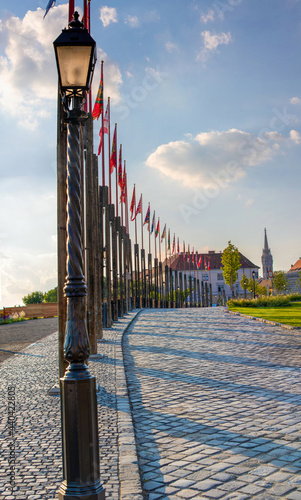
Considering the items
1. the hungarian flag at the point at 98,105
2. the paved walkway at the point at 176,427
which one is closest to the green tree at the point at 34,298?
the hungarian flag at the point at 98,105

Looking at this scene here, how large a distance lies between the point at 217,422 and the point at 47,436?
2016mm

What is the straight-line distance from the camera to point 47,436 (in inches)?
219

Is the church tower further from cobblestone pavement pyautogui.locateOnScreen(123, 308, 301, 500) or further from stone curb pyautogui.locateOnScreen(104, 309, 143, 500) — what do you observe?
stone curb pyautogui.locateOnScreen(104, 309, 143, 500)

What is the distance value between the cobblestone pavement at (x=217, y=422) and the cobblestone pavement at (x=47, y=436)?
194 millimetres

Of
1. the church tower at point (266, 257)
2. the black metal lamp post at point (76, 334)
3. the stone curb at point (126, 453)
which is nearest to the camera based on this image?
the black metal lamp post at point (76, 334)

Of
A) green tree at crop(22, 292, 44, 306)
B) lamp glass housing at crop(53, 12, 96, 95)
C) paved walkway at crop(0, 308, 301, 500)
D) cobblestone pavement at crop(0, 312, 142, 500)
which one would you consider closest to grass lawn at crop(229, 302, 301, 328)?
paved walkway at crop(0, 308, 301, 500)

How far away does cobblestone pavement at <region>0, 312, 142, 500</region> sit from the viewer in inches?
161

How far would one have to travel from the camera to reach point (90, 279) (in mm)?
13047

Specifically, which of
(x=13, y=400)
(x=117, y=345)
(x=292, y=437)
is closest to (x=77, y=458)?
(x=292, y=437)

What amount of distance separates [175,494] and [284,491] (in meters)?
0.86

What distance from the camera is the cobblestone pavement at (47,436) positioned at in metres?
4.08

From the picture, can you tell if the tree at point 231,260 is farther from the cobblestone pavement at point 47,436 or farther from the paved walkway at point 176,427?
the cobblestone pavement at point 47,436

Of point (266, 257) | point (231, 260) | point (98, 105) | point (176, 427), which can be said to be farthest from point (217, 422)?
point (266, 257)

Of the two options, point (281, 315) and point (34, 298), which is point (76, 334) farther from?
point (34, 298)
